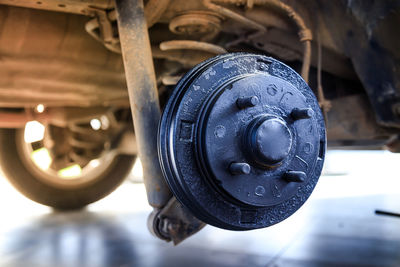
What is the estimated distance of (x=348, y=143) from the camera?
192cm

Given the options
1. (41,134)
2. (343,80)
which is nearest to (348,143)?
(343,80)

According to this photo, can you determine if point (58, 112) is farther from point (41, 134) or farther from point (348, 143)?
point (348, 143)

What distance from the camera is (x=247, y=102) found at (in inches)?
31.9

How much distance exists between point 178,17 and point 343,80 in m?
0.90

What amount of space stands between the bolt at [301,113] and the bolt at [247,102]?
0.10m

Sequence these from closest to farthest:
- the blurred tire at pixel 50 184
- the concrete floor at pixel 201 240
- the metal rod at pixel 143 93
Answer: the metal rod at pixel 143 93 < the concrete floor at pixel 201 240 < the blurred tire at pixel 50 184

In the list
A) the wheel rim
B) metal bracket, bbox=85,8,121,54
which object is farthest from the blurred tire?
metal bracket, bbox=85,8,121,54

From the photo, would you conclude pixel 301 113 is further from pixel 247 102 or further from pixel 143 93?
pixel 143 93

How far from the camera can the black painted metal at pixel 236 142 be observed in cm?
80

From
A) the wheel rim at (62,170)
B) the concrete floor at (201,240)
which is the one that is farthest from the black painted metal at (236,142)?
the wheel rim at (62,170)

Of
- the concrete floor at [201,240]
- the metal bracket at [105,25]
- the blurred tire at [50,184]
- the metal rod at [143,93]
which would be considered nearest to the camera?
the metal rod at [143,93]

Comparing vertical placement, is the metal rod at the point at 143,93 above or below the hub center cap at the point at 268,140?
above

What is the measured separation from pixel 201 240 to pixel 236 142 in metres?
1.06

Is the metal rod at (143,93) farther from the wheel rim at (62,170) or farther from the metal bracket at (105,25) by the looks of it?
the wheel rim at (62,170)
